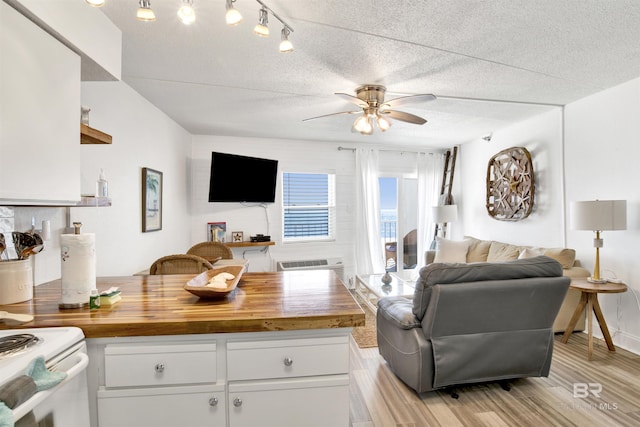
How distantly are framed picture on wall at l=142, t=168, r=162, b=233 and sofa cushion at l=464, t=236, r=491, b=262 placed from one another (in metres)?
4.14

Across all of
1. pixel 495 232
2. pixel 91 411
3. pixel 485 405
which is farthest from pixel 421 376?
pixel 495 232

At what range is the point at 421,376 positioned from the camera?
2166mm

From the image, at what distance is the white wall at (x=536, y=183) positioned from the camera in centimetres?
382

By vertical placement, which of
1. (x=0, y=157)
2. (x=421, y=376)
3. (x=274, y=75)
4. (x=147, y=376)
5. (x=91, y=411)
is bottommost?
(x=421, y=376)

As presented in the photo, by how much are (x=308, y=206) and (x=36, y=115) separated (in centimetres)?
423

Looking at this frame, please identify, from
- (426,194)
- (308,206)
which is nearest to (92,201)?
(308,206)

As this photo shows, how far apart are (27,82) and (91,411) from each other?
130 centimetres

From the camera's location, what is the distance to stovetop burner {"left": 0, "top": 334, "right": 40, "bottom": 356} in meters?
0.98

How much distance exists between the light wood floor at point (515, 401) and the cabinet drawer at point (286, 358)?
3.35 ft

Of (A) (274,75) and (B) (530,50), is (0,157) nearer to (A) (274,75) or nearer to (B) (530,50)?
(A) (274,75)

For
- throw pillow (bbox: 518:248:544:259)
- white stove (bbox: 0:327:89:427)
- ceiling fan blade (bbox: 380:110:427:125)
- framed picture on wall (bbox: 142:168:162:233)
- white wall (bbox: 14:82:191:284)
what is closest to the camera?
white stove (bbox: 0:327:89:427)

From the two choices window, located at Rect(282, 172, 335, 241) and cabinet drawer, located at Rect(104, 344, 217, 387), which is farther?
window, located at Rect(282, 172, 335, 241)

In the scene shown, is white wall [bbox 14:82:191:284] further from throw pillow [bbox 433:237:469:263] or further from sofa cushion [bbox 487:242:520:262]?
sofa cushion [bbox 487:242:520:262]

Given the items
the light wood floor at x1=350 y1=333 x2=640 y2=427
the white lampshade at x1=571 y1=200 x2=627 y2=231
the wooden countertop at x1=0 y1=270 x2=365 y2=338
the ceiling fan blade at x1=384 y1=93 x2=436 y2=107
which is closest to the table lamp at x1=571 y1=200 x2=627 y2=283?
the white lampshade at x1=571 y1=200 x2=627 y2=231
